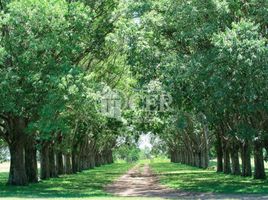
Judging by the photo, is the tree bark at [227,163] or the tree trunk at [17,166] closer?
the tree trunk at [17,166]

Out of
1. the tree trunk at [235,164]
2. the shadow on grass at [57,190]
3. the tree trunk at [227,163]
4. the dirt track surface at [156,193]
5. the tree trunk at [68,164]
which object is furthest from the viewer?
the tree trunk at [68,164]

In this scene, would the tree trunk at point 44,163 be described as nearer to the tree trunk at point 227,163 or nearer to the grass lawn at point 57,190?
the grass lawn at point 57,190

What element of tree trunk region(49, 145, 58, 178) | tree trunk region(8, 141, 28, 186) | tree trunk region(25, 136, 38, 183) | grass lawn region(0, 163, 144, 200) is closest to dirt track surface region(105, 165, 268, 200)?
grass lawn region(0, 163, 144, 200)

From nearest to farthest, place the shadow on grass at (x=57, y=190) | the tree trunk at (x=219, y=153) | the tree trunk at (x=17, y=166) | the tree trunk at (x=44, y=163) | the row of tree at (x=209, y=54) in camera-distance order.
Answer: the row of tree at (x=209, y=54) < the shadow on grass at (x=57, y=190) < the tree trunk at (x=17, y=166) < the tree trunk at (x=44, y=163) < the tree trunk at (x=219, y=153)

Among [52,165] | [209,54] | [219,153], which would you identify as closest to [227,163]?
[219,153]

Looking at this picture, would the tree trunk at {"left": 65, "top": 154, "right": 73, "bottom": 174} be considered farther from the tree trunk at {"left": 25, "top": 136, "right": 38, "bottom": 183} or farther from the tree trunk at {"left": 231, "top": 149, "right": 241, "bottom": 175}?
the tree trunk at {"left": 231, "top": 149, "right": 241, "bottom": 175}

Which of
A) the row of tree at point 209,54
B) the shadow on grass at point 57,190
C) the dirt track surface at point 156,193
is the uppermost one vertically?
the row of tree at point 209,54

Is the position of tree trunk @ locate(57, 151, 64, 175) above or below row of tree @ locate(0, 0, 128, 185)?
below

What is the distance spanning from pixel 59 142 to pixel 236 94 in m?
27.3

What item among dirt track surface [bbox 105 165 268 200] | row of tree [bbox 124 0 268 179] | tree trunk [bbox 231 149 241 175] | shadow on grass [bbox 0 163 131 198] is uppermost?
row of tree [bbox 124 0 268 179]

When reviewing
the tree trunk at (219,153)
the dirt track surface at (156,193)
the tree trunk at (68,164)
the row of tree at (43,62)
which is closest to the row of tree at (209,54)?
the row of tree at (43,62)

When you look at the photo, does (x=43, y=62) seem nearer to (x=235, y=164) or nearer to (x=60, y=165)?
(x=235, y=164)

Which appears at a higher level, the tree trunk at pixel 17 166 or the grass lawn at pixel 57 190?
the tree trunk at pixel 17 166

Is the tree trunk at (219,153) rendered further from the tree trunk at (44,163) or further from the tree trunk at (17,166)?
the tree trunk at (17,166)
